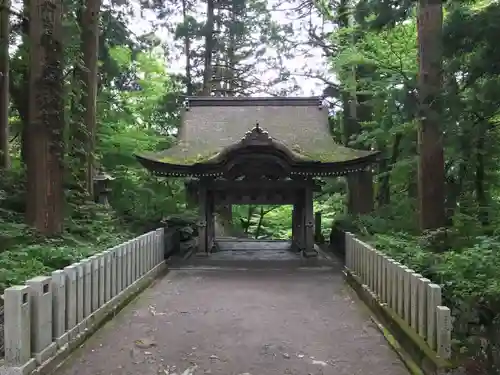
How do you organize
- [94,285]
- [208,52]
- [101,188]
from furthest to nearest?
[208,52], [101,188], [94,285]

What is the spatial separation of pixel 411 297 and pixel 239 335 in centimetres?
221

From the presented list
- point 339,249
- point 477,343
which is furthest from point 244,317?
point 339,249

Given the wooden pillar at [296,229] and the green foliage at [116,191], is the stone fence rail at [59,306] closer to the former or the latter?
the green foliage at [116,191]

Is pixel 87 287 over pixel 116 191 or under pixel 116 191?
under

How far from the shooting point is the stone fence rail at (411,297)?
468 cm

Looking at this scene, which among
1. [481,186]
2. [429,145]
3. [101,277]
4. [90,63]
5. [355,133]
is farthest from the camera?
[355,133]

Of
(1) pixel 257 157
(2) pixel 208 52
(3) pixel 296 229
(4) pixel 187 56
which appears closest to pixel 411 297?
(1) pixel 257 157

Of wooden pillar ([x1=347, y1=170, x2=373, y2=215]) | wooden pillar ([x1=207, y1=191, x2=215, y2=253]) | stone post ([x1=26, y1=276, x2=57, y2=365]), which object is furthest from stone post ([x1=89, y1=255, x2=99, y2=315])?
wooden pillar ([x1=347, y1=170, x2=373, y2=215])

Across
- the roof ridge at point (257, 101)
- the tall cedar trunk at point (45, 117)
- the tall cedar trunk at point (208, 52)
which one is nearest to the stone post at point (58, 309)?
the tall cedar trunk at point (45, 117)

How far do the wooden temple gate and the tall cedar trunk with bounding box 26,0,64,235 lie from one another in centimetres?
387

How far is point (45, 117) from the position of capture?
10.0 metres

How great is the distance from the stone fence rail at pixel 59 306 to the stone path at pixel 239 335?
10.4 inches

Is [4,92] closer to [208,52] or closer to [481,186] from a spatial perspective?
[208,52]

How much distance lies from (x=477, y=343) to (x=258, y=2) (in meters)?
22.8
